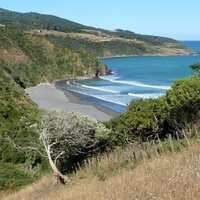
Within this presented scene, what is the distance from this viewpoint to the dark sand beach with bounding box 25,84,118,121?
50.1m

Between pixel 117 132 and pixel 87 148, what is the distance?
6.05ft

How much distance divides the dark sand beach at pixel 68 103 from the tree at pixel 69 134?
2425 cm

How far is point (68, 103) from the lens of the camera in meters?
60.4

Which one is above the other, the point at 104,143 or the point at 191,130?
the point at 191,130

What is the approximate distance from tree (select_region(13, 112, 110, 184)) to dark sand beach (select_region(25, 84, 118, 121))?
24.3m

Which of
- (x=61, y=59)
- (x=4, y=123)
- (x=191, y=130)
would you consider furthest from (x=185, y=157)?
(x=61, y=59)

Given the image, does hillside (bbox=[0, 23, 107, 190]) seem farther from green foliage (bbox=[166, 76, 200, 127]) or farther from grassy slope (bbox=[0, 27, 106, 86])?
green foliage (bbox=[166, 76, 200, 127])

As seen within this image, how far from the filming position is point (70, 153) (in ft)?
59.9

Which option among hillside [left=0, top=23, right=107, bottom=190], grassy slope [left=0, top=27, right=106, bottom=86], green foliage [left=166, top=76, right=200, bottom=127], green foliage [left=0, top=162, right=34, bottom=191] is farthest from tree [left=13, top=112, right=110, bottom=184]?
grassy slope [left=0, top=27, right=106, bottom=86]

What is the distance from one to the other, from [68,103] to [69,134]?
1700 inches

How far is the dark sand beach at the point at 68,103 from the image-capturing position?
164ft

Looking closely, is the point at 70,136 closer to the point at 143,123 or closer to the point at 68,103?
the point at 143,123

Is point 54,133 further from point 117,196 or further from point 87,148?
point 117,196

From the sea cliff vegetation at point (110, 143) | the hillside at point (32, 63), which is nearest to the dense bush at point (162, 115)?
the sea cliff vegetation at point (110, 143)
